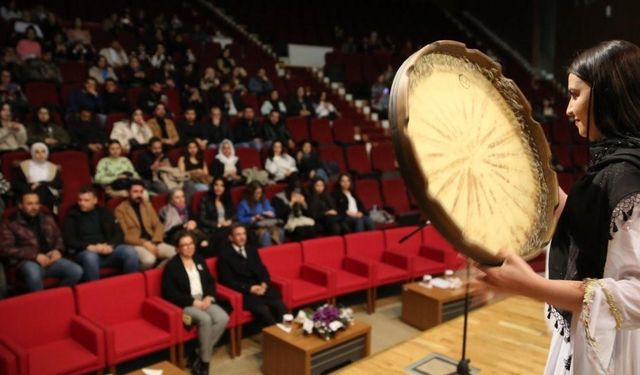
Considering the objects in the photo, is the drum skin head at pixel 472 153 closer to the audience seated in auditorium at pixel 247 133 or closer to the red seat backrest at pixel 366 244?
the red seat backrest at pixel 366 244

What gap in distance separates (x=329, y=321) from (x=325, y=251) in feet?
4.64

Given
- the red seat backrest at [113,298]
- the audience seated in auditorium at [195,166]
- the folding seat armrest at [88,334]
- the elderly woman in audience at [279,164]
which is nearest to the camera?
the folding seat armrest at [88,334]

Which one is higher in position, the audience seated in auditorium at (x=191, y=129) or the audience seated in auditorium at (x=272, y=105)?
the audience seated in auditorium at (x=272, y=105)

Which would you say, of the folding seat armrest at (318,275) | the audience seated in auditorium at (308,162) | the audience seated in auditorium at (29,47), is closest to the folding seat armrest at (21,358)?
the folding seat armrest at (318,275)

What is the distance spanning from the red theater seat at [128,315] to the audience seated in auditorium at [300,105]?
14.3 feet

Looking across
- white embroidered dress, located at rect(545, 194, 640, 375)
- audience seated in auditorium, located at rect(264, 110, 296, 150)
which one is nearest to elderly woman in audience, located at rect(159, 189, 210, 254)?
audience seated in auditorium, located at rect(264, 110, 296, 150)

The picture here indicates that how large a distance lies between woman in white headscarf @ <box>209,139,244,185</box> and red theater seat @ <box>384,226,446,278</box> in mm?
1609

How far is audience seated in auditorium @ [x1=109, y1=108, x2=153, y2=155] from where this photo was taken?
5669mm

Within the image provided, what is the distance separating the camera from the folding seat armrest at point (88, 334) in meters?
3.21

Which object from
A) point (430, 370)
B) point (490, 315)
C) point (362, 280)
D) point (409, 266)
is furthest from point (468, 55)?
point (409, 266)

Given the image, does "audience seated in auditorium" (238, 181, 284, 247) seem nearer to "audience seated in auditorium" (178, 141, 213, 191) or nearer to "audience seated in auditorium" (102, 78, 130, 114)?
"audience seated in auditorium" (178, 141, 213, 191)

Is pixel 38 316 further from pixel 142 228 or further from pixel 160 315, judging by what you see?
pixel 142 228

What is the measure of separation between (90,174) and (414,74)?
489 centimetres

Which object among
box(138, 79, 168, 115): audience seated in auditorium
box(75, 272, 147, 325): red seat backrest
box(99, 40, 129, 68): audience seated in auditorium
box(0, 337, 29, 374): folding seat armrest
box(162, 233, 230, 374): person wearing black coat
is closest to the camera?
box(0, 337, 29, 374): folding seat armrest
